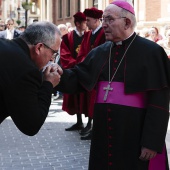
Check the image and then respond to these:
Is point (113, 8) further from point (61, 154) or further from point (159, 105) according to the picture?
point (61, 154)

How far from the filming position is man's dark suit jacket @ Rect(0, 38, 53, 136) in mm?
2590

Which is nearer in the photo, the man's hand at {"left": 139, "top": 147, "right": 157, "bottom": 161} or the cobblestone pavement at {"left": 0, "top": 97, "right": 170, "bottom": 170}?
the man's hand at {"left": 139, "top": 147, "right": 157, "bottom": 161}

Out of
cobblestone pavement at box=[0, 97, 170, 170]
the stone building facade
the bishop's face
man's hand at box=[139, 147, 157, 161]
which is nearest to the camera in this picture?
man's hand at box=[139, 147, 157, 161]

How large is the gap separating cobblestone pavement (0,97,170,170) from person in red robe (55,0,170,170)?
200 cm

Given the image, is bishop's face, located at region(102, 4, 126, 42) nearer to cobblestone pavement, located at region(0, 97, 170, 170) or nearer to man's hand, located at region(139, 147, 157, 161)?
man's hand, located at region(139, 147, 157, 161)

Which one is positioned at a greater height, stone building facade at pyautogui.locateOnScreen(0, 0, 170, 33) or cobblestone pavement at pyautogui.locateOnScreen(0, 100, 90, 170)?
stone building facade at pyautogui.locateOnScreen(0, 0, 170, 33)

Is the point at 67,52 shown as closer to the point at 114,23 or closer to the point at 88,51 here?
the point at 88,51

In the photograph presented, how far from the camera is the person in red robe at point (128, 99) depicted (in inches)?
134

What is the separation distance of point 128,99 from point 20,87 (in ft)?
3.70

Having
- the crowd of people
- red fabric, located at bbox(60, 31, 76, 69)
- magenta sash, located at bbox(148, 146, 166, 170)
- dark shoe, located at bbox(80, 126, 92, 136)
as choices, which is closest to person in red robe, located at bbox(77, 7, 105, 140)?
dark shoe, located at bbox(80, 126, 92, 136)

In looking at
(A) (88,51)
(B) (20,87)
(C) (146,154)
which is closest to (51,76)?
(B) (20,87)

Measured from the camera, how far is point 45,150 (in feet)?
20.9

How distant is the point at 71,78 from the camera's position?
371 cm

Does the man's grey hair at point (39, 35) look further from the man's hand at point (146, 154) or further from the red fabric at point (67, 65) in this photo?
the red fabric at point (67, 65)
